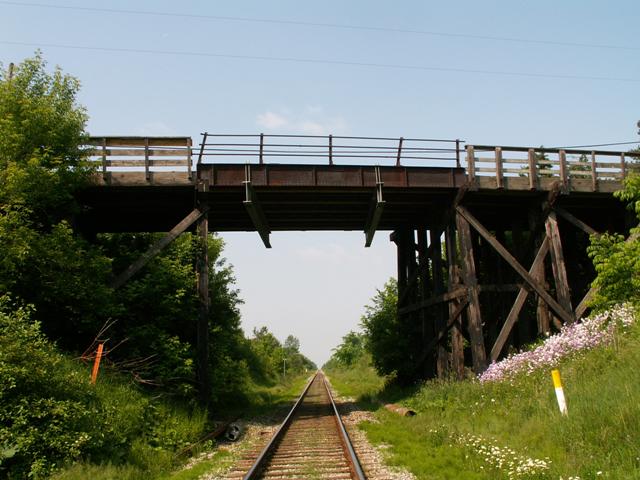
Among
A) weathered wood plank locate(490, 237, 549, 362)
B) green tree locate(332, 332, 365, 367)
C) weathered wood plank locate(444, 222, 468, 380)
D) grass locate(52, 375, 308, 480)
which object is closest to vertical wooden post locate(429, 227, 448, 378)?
weathered wood plank locate(444, 222, 468, 380)

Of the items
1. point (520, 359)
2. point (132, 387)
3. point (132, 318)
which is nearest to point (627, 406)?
point (520, 359)

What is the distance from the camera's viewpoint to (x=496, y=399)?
1085cm

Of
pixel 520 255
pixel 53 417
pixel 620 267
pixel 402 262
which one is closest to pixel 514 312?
pixel 520 255

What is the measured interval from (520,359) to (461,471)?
19.2 feet

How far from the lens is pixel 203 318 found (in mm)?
13672

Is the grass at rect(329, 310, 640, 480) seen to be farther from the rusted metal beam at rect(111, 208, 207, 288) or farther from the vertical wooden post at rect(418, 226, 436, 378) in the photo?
the rusted metal beam at rect(111, 208, 207, 288)

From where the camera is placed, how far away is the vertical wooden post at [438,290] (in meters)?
16.8

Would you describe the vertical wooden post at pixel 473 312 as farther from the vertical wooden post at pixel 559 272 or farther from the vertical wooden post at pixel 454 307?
the vertical wooden post at pixel 559 272

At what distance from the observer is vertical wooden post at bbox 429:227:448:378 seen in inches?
663

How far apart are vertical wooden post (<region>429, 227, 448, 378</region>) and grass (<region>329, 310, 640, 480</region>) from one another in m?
4.42

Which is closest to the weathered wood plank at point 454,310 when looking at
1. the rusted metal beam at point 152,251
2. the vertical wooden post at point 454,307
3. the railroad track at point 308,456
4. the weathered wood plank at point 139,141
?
the vertical wooden post at point 454,307

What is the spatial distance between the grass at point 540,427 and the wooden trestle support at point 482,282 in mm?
3333

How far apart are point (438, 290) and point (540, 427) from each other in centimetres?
925

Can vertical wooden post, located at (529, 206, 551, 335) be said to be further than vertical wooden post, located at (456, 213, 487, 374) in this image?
Yes
